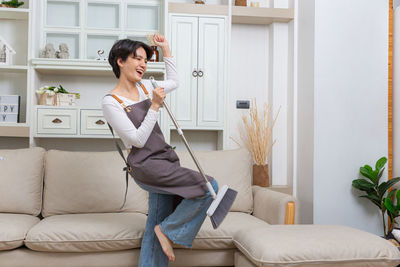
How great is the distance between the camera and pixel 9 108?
3686 mm

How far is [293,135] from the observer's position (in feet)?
13.4

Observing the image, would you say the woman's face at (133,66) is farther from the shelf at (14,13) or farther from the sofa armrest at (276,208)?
the shelf at (14,13)

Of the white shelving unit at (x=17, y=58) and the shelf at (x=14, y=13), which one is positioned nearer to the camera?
the shelf at (x=14, y=13)

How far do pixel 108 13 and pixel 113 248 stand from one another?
247 centimetres

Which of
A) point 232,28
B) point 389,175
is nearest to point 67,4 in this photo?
point 232,28

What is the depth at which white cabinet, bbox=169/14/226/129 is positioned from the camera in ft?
12.7

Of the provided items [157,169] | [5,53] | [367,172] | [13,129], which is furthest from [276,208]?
[5,53]

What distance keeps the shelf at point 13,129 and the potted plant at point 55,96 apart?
0.26 meters

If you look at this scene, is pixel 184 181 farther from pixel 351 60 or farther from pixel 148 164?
pixel 351 60

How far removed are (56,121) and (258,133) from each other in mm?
1865

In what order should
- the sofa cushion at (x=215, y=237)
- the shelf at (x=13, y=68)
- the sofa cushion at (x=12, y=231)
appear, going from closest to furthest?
1. the sofa cushion at (x=12, y=231)
2. the sofa cushion at (x=215, y=237)
3. the shelf at (x=13, y=68)

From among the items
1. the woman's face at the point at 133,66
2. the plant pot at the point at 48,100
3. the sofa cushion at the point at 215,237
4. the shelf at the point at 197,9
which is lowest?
the sofa cushion at the point at 215,237

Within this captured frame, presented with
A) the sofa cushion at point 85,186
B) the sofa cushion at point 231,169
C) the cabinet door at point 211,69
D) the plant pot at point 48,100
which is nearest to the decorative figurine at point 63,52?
the plant pot at point 48,100

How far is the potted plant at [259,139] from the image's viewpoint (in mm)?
3885
